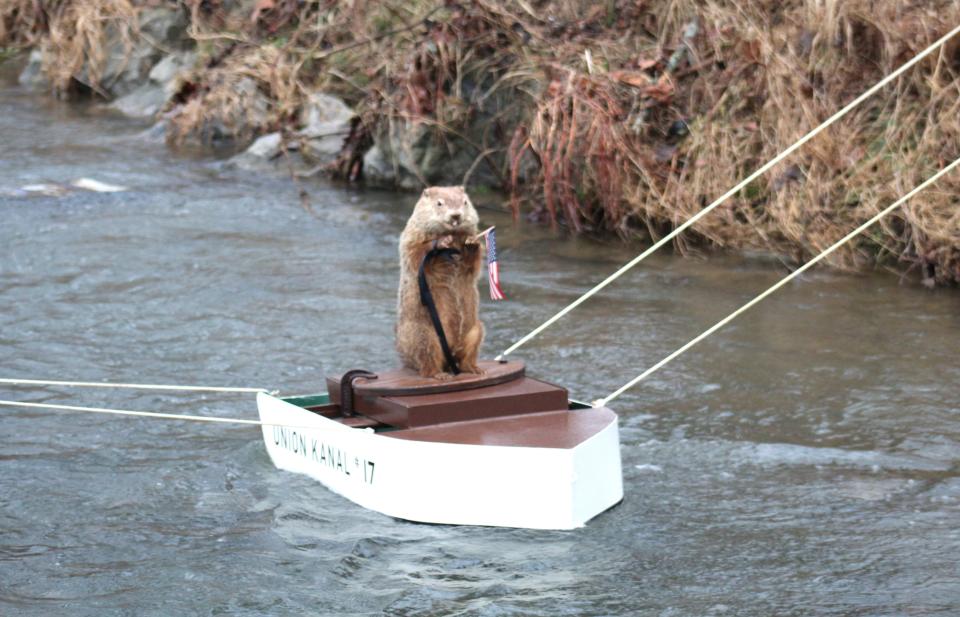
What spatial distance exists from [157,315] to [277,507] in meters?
3.75

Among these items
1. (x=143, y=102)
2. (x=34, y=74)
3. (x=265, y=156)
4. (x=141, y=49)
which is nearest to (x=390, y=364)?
(x=265, y=156)

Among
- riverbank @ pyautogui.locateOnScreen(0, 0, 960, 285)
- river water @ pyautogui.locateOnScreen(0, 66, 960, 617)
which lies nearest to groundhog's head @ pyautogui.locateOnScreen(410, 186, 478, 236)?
river water @ pyautogui.locateOnScreen(0, 66, 960, 617)

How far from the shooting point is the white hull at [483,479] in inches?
219

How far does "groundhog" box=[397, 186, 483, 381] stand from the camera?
6.20 metres

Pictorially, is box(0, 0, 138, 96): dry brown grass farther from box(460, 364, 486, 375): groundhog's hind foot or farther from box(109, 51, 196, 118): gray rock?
box(460, 364, 486, 375): groundhog's hind foot

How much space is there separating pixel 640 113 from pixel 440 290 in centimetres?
615

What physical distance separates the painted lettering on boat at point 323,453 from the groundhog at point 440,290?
536 millimetres

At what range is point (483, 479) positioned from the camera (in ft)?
18.4

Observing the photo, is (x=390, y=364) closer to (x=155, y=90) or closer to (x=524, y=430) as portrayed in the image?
(x=524, y=430)

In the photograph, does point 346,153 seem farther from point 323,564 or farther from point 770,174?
point 323,564

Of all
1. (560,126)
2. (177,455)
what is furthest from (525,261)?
(177,455)

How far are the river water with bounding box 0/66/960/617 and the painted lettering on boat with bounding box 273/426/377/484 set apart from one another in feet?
0.55

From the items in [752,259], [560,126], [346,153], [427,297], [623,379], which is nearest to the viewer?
[427,297]

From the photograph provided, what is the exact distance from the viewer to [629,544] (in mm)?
5848
